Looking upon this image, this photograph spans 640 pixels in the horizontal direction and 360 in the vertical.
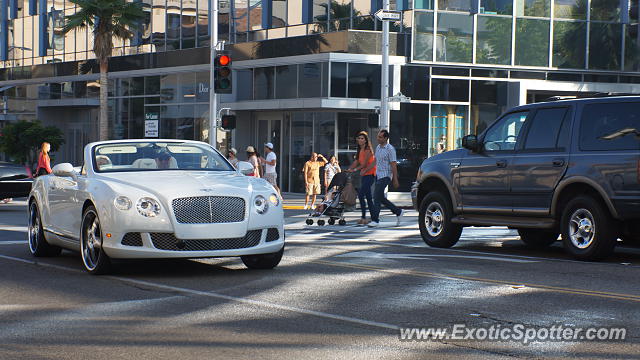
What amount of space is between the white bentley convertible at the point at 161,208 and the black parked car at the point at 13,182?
43.4 ft

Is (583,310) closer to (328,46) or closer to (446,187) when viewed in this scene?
(446,187)

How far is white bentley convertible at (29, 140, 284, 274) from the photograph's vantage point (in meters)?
10.3

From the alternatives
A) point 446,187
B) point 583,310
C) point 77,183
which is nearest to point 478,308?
point 583,310

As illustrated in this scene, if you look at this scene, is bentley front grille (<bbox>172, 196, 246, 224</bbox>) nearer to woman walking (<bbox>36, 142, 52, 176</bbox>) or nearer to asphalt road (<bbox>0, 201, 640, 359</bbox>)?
asphalt road (<bbox>0, 201, 640, 359</bbox>)

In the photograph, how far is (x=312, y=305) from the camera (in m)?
8.56

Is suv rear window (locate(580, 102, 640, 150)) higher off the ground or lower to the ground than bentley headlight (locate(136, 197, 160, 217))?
higher

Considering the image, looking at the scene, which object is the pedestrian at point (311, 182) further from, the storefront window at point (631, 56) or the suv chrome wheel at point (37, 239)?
the suv chrome wheel at point (37, 239)

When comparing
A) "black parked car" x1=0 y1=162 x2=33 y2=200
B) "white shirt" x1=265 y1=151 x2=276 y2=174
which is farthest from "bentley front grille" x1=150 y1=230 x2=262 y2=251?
"white shirt" x1=265 y1=151 x2=276 y2=174

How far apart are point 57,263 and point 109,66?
36512mm

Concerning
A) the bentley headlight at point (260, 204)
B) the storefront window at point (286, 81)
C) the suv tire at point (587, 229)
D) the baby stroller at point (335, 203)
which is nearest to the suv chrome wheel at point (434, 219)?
the suv tire at point (587, 229)


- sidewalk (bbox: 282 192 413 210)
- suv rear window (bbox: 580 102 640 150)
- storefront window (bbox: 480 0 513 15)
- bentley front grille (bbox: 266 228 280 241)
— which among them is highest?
storefront window (bbox: 480 0 513 15)

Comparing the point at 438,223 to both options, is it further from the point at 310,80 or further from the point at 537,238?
the point at 310,80

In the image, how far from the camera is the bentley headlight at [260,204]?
10.8 m

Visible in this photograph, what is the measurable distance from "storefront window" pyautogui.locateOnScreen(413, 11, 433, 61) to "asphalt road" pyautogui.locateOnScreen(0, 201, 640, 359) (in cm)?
2177
